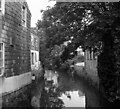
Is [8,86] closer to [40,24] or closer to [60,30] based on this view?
[60,30]

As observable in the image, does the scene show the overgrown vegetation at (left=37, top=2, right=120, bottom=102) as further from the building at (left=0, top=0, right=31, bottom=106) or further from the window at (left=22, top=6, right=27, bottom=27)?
the building at (left=0, top=0, right=31, bottom=106)

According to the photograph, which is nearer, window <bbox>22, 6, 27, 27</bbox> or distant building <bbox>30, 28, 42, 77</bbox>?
window <bbox>22, 6, 27, 27</bbox>

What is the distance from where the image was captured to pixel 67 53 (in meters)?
12.8

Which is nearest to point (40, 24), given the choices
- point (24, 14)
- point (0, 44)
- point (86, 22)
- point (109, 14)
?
point (24, 14)

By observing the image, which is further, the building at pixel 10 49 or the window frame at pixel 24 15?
the window frame at pixel 24 15

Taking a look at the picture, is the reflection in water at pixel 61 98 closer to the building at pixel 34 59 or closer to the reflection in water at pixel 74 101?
the reflection in water at pixel 74 101

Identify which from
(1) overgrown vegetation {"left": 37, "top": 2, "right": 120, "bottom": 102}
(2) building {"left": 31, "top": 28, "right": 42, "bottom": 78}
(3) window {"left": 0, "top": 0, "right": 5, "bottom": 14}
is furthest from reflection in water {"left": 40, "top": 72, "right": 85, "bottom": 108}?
(2) building {"left": 31, "top": 28, "right": 42, "bottom": 78}

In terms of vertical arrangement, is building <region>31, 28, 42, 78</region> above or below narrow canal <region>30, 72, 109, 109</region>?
above

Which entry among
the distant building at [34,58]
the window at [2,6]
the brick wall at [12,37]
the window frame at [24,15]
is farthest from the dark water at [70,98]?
the distant building at [34,58]

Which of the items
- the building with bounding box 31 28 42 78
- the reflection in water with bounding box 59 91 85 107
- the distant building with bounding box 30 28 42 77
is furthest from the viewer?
the distant building with bounding box 30 28 42 77

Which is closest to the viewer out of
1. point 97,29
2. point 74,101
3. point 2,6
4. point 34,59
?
point 2,6

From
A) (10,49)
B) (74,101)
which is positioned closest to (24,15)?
(10,49)

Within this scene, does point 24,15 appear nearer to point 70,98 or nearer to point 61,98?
point 61,98

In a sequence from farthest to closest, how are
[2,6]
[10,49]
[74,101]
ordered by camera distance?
1. [10,49]
2. [74,101]
3. [2,6]
